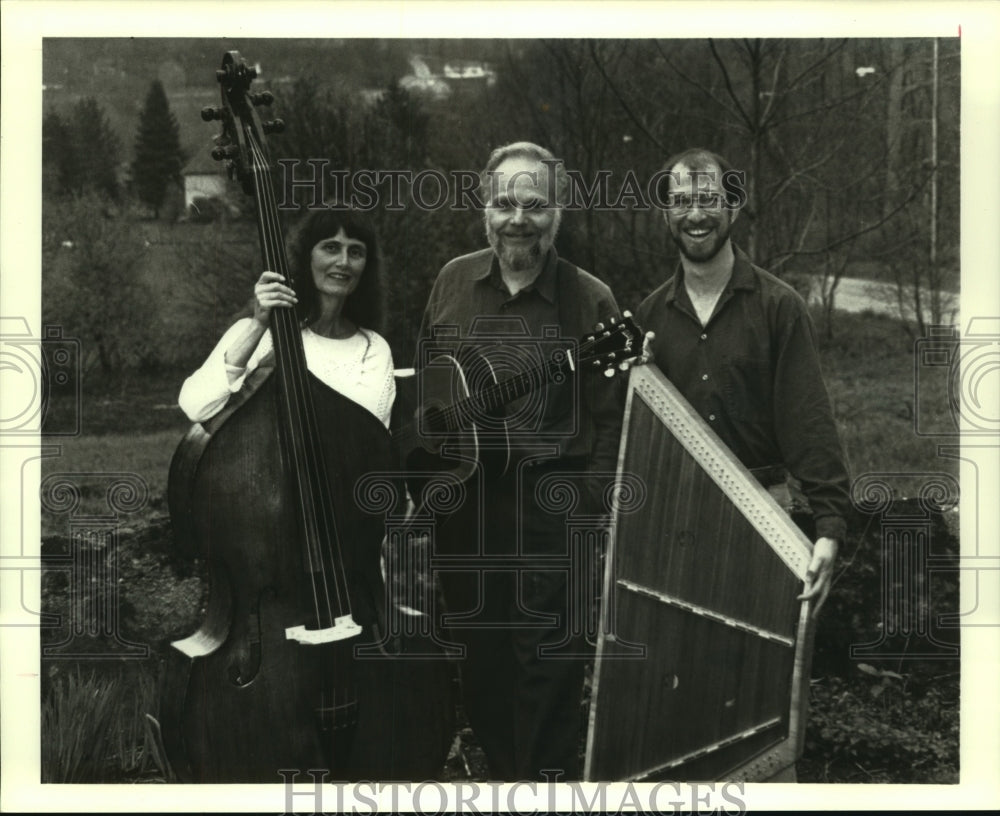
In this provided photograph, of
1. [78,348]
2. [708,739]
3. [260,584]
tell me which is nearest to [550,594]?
[708,739]

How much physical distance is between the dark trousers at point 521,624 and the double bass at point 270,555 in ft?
1.39

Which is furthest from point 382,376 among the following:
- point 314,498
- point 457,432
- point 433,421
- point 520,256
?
point 520,256

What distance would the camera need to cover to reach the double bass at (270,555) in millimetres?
4660

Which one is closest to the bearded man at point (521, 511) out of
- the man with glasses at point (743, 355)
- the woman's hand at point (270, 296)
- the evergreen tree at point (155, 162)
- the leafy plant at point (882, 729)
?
the man with glasses at point (743, 355)

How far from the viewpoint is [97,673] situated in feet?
17.1

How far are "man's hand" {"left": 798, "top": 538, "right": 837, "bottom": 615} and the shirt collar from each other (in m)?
1.50

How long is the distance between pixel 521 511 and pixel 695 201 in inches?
58.6

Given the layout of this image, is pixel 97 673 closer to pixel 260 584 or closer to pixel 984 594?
pixel 260 584

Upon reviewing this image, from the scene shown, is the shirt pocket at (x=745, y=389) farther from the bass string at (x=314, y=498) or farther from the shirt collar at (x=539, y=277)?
the bass string at (x=314, y=498)

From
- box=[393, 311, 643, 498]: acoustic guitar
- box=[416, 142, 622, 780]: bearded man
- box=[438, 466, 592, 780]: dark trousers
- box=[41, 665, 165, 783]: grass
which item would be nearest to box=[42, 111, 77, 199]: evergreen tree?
box=[416, 142, 622, 780]: bearded man

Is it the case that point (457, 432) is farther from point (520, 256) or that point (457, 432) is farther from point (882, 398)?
point (882, 398)

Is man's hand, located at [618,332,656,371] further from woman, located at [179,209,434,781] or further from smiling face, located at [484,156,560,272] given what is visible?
woman, located at [179,209,434,781]

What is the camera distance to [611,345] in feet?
16.4

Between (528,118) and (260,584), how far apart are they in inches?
86.9
